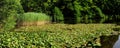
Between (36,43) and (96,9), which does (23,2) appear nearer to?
(96,9)

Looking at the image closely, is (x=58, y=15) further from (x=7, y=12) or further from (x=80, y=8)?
(x=7, y=12)

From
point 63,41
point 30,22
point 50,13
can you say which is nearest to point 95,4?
point 50,13

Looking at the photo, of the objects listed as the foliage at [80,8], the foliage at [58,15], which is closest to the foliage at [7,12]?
the foliage at [58,15]

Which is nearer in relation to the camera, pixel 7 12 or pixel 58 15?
pixel 7 12

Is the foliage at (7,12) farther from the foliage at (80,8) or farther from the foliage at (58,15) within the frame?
the foliage at (80,8)

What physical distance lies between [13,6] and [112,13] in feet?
69.4

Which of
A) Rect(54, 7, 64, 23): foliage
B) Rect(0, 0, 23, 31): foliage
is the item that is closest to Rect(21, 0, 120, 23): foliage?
Rect(54, 7, 64, 23): foliage

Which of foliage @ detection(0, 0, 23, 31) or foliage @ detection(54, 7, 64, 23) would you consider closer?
Answer: foliage @ detection(0, 0, 23, 31)

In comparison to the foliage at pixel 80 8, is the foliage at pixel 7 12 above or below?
above

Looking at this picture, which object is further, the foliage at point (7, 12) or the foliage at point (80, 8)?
the foliage at point (80, 8)

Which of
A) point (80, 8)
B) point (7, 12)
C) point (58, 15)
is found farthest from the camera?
point (80, 8)

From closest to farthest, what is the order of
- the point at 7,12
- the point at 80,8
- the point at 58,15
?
the point at 7,12, the point at 58,15, the point at 80,8

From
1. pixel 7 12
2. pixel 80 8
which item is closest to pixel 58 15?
pixel 80 8

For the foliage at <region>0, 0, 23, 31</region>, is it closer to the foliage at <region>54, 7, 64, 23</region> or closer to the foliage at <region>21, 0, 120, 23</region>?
the foliage at <region>54, 7, 64, 23</region>
